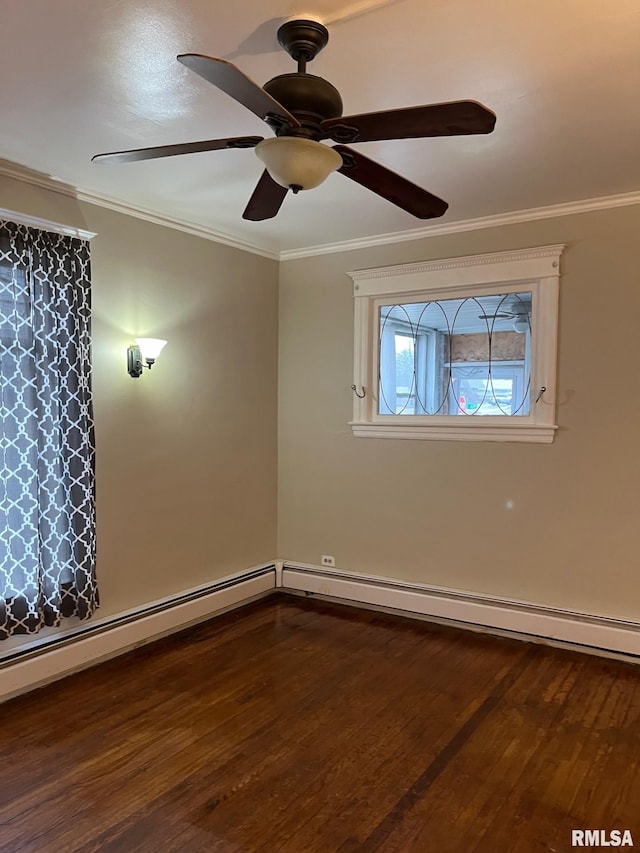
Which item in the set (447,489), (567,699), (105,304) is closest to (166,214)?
(105,304)

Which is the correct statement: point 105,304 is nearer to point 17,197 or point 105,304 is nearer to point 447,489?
point 17,197

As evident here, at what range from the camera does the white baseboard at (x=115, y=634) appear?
9.92 feet

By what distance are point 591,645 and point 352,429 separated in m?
2.01

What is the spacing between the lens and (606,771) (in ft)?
7.93

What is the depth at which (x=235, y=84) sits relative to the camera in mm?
1501

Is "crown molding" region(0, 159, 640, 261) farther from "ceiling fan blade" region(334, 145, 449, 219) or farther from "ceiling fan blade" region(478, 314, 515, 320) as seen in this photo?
"ceiling fan blade" region(334, 145, 449, 219)

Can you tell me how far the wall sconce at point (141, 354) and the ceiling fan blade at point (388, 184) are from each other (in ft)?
5.88

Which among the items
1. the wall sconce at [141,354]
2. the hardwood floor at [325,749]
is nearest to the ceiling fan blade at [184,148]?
the wall sconce at [141,354]

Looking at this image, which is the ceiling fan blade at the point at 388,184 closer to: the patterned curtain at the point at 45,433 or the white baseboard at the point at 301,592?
the patterned curtain at the point at 45,433

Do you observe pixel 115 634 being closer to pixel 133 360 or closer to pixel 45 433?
pixel 45 433

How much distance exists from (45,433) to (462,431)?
8.04 ft

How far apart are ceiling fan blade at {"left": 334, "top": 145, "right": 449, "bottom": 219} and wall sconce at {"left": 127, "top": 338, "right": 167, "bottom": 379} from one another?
179 centimetres

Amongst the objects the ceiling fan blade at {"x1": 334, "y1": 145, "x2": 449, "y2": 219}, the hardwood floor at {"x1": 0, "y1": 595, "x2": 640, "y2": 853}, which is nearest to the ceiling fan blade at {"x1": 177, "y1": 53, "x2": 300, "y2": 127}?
the ceiling fan blade at {"x1": 334, "y1": 145, "x2": 449, "y2": 219}

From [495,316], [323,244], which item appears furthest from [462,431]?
[323,244]
